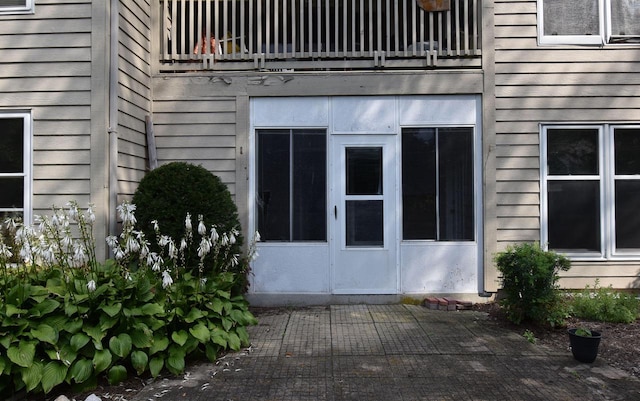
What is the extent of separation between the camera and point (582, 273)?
701 cm

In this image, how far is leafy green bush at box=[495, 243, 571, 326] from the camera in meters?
5.68

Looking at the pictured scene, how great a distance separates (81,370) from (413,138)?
5.17 meters

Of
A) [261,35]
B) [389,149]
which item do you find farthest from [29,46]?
[389,149]

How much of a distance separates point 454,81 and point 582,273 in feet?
10.8

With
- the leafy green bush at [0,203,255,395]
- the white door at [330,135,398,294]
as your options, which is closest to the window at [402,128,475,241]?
the white door at [330,135,398,294]

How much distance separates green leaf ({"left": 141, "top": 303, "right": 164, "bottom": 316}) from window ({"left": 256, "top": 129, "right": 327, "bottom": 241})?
9.07 feet

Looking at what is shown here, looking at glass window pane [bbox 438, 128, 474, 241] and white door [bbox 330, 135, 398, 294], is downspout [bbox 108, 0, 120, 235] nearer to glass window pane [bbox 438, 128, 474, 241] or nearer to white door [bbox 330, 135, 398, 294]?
white door [bbox 330, 135, 398, 294]

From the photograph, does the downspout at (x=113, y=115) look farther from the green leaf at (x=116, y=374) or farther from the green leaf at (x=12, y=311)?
the green leaf at (x=116, y=374)

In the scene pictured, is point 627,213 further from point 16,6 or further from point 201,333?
point 16,6

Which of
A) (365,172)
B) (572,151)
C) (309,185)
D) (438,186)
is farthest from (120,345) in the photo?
(572,151)

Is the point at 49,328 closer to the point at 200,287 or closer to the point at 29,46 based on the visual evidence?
the point at 200,287

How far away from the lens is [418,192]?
7.21 metres

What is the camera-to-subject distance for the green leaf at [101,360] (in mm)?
4188

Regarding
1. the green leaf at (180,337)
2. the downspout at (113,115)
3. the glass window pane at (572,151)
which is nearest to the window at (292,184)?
the downspout at (113,115)
